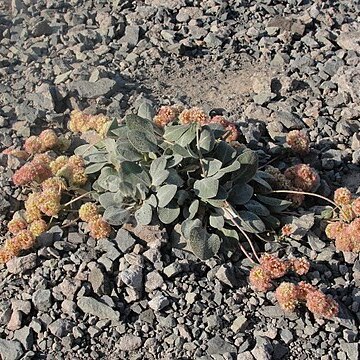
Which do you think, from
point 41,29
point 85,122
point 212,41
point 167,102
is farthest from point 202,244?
point 41,29

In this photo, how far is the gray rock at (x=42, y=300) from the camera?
3279 mm

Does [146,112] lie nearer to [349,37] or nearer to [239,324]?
[239,324]

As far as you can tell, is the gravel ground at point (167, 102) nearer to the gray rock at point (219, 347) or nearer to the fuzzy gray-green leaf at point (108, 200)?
the gray rock at point (219, 347)

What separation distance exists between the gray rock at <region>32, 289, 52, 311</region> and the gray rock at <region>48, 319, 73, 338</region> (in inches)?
3.9

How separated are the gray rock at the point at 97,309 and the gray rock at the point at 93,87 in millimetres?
1662

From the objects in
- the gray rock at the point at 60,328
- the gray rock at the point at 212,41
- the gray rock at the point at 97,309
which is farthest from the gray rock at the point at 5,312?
the gray rock at the point at 212,41

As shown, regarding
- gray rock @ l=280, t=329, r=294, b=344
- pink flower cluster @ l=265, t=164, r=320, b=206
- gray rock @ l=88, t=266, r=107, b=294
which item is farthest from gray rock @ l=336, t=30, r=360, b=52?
gray rock @ l=88, t=266, r=107, b=294

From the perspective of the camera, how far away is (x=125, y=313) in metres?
3.27

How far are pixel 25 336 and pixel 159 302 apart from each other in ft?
1.99

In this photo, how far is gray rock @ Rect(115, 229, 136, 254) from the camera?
11.3ft

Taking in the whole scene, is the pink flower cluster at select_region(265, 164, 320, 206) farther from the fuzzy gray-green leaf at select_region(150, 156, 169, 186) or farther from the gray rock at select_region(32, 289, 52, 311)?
the gray rock at select_region(32, 289, 52, 311)

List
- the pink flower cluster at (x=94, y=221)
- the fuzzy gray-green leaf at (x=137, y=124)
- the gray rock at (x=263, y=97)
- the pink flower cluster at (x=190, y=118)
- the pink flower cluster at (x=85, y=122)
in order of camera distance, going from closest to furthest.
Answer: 1. the pink flower cluster at (x=94, y=221)
2. the fuzzy gray-green leaf at (x=137, y=124)
3. the pink flower cluster at (x=190, y=118)
4. the pink flower cluster at (x=85, y=122)
5. the gray rock at (x=263, y=97)

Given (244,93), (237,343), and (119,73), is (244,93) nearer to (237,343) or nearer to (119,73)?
(119,73)

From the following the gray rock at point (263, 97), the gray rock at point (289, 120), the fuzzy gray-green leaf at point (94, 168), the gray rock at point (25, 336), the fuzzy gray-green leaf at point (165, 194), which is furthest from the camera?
the gray rock at point (263, 97)
